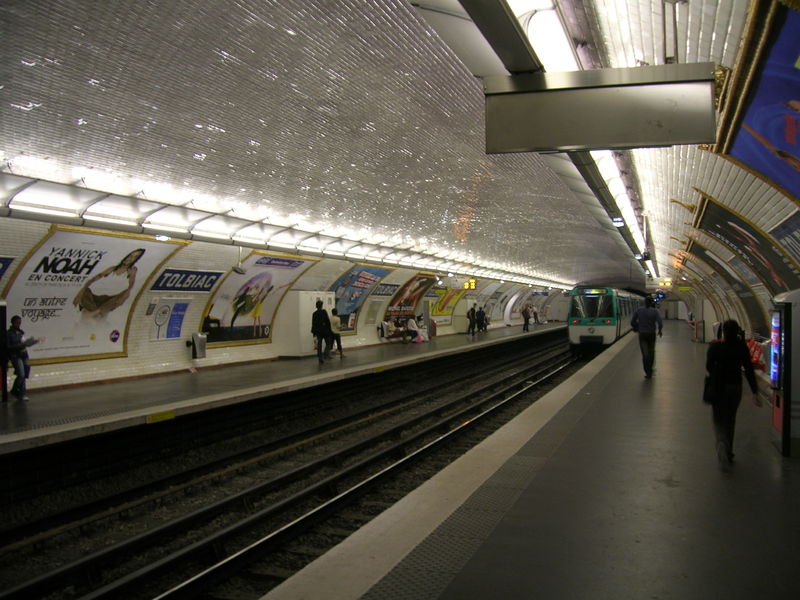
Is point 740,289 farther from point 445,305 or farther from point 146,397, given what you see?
point 445,305

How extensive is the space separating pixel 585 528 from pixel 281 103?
15.8 feet

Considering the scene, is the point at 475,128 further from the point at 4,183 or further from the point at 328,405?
the point at 328,405

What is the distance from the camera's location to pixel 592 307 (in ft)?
77.7

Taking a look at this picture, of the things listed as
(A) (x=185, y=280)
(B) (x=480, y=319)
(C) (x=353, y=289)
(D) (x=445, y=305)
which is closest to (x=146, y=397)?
(A) (x=185, y=280)

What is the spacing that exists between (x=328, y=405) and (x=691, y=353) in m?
11.3

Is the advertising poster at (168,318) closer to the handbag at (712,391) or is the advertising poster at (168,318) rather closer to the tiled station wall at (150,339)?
the tiled station wall at (150,339)

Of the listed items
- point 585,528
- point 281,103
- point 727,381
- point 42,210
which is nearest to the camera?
point 585,528

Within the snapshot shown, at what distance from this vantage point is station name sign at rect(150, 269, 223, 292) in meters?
12.3

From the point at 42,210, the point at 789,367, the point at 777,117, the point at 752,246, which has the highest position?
the point at 777,117

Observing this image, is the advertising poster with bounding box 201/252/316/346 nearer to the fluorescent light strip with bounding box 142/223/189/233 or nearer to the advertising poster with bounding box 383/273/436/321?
the fluorescent light strip with bounding box 142/223/189/233

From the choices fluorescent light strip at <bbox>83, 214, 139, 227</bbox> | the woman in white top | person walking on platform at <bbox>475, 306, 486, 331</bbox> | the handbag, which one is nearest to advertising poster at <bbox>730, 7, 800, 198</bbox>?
the handbag

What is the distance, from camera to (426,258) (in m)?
18.9

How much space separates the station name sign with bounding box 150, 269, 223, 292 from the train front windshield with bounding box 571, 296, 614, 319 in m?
15.2

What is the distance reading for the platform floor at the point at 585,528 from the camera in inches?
119
